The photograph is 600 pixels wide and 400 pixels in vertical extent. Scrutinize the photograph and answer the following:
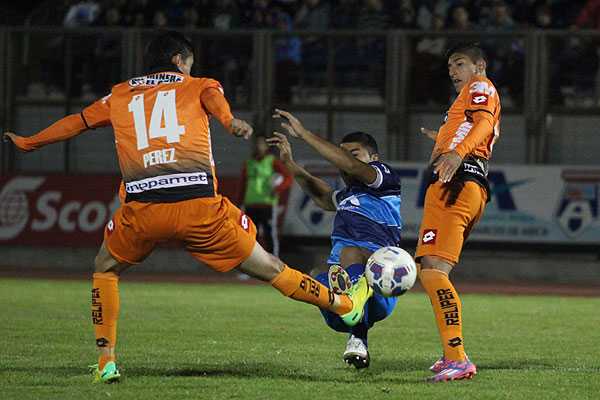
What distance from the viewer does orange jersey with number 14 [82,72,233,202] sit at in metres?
8.05

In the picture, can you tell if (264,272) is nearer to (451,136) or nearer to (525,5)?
(451,136)

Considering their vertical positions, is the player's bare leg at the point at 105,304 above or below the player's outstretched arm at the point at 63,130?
below

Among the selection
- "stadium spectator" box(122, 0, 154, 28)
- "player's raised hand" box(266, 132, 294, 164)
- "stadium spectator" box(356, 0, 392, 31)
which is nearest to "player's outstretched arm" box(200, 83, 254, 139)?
"player's raised hand" box(266, 132, 294, 164)

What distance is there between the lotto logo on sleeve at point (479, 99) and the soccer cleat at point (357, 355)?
78.3 inches

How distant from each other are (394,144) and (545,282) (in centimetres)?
342

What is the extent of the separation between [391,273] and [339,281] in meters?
0.45

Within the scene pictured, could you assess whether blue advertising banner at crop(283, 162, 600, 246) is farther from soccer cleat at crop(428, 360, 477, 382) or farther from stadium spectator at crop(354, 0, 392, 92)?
soccer cleat at crop(428, 360, 477, 382)

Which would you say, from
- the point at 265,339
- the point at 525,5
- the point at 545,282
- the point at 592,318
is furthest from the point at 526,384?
the point at 525,5

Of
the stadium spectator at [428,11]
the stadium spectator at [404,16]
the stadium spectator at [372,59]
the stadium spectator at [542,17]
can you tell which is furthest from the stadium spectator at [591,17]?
the stadium spectator at [372,59]

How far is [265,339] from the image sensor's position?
36.7 feet

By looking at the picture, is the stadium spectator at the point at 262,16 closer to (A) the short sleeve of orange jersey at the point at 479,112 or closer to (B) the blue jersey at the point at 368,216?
(B) the blue jersey at the point at 368,216

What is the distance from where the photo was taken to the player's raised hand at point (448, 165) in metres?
8.04

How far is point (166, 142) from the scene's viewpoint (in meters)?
8.09

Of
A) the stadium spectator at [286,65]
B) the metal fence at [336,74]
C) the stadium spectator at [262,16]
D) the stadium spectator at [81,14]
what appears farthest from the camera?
the stadium spectator at [81,14]
